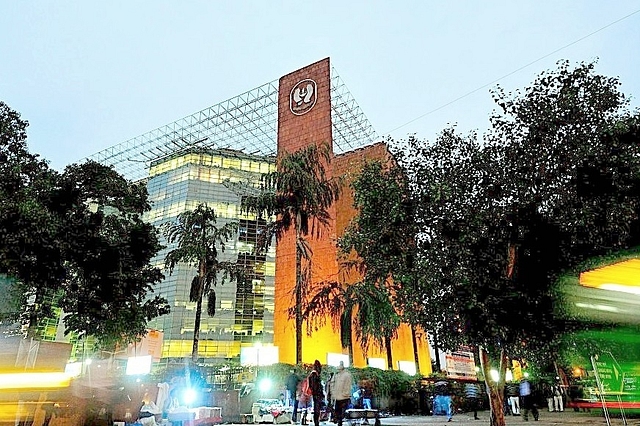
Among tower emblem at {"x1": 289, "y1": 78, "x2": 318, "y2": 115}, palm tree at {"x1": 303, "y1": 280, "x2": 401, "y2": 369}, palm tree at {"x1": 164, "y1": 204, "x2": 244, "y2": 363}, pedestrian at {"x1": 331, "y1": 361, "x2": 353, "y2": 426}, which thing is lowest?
pedestrian at {"x1": 331, "y1": 361, "x2": 353, "y2": 426}

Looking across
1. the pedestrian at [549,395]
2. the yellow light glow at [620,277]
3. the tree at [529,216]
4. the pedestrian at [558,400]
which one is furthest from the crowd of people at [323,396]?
the pedestrian at [549,395]

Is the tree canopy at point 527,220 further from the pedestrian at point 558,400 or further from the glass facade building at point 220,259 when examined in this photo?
the glass facade building at point 220,259

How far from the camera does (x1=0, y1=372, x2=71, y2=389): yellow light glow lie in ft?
13.7

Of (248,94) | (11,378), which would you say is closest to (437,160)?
(11,378)

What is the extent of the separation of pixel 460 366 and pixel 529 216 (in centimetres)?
2279

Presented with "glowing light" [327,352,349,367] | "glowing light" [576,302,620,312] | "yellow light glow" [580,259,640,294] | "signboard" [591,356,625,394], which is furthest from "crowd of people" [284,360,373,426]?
"signboard" [591,356,625,394]

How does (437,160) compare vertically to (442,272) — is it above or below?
above

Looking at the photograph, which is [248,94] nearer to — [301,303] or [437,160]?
[301,303]

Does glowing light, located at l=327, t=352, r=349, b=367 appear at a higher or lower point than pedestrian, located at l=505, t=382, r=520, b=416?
higher

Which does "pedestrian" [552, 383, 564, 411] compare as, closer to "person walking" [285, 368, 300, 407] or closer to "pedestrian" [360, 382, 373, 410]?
"pedestrian" [360, 382, 373, 410]

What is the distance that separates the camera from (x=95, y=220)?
19.9 metres

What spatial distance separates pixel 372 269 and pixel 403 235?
79.2 inches

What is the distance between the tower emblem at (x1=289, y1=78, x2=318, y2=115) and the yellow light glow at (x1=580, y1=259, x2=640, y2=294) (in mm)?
29605

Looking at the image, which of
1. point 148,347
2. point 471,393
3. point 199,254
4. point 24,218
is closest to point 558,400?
point 471,393
